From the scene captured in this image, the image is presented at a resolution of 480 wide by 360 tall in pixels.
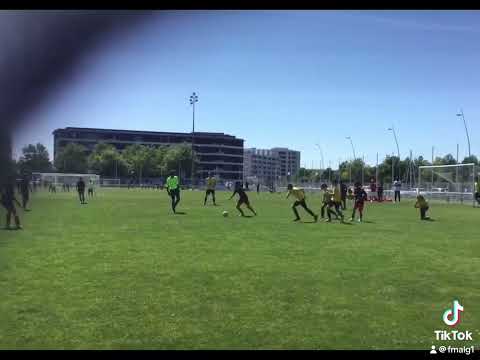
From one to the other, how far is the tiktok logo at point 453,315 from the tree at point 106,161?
109 m

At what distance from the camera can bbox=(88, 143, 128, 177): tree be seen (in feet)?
372

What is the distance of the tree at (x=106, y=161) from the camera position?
113250mm

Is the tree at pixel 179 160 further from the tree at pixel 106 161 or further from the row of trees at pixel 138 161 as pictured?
the tree at pixel 106 161

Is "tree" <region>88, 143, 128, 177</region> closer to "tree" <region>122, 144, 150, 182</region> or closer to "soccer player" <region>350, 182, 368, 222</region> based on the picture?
"tree" <region>122, 144, 150, 182</region>

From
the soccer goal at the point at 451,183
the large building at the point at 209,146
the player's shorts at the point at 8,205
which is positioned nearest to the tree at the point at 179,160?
the large building at the point at 209,146

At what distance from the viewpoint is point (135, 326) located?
601cm

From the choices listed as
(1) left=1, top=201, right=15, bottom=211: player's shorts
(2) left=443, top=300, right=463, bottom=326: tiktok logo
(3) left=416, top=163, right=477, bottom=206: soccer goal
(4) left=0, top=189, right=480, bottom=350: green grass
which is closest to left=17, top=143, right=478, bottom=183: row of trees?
(3) left=416, top=163, right=477, bottom=206: soccer goal

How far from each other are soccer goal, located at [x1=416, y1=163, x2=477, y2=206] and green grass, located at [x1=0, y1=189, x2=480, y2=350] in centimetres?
2767

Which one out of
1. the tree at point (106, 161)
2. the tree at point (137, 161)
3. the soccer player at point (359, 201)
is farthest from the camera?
the tree at point (137, 161)

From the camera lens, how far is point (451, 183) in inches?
1658

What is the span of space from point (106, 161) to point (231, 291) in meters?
112

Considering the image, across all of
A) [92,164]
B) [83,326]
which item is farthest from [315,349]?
[92,164]

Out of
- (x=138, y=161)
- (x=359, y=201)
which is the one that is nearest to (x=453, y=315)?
(x=359, y=201)
